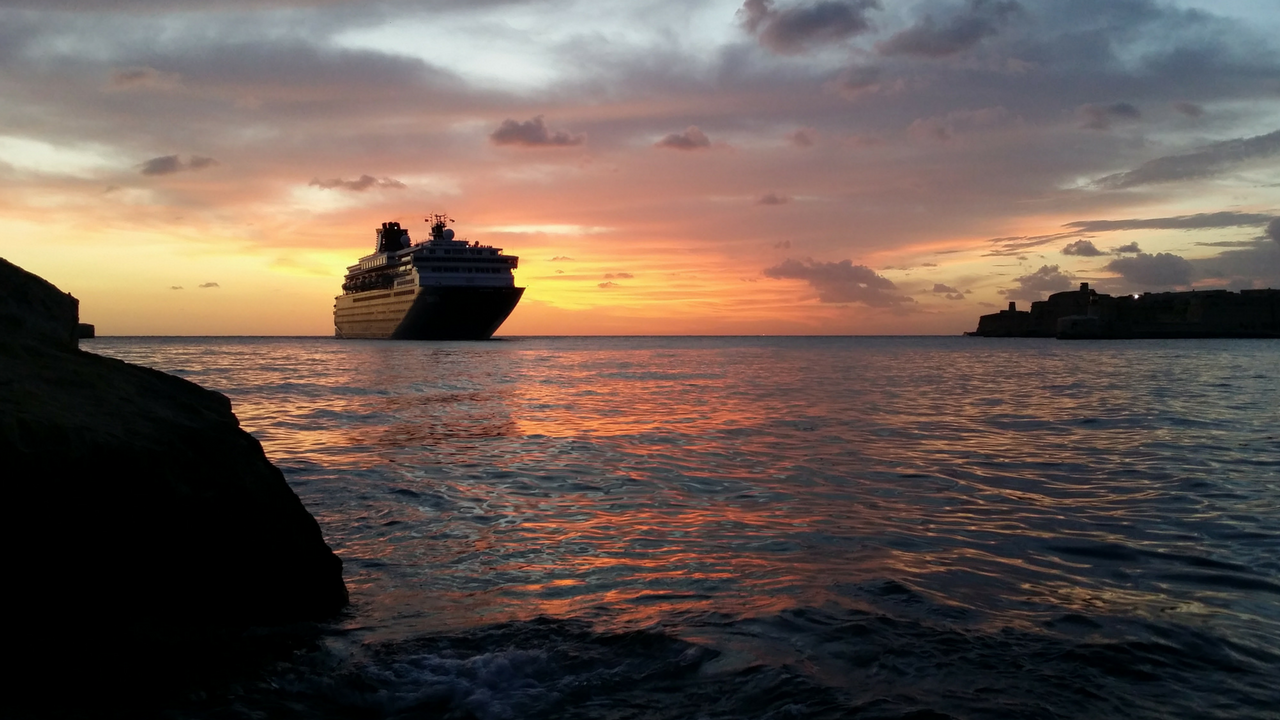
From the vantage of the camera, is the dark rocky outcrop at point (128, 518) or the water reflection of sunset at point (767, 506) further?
the water reflection of sunset at point (767, 506)

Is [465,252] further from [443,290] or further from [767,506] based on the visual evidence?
[767,506]

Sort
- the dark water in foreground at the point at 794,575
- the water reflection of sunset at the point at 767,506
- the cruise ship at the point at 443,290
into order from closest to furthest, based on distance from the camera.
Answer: the dark water in foreground at the point at 794,575
the water reflection of sunset at the point at 767,506
the cruise ship at the point at 443,290

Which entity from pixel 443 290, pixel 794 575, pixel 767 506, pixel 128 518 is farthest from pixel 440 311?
pixel 128 518

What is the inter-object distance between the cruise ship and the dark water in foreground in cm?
7090

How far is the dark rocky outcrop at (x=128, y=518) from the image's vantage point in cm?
361

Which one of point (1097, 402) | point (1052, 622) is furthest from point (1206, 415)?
point (1052, 622)

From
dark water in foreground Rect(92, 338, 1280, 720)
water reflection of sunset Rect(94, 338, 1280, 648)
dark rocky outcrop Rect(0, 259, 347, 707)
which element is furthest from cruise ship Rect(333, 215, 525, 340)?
dark rocky outcrop Rect(0, 259, 347, 707)

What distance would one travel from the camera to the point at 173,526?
403 centimetres

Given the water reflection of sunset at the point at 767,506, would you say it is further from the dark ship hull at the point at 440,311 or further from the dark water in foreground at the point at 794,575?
the dark ship hull at the point at 440,311

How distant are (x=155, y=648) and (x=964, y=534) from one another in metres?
6.11

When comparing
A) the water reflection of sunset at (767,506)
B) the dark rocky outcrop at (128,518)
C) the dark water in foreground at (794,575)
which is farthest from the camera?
the water reflection of sunset at (767,506)

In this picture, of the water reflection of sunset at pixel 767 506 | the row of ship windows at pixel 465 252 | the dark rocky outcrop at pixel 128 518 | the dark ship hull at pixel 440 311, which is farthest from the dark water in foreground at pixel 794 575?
the row of ship windows at pixel 465 252

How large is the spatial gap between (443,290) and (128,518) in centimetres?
8055

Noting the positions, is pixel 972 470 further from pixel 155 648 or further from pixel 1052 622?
pixel 155 648
